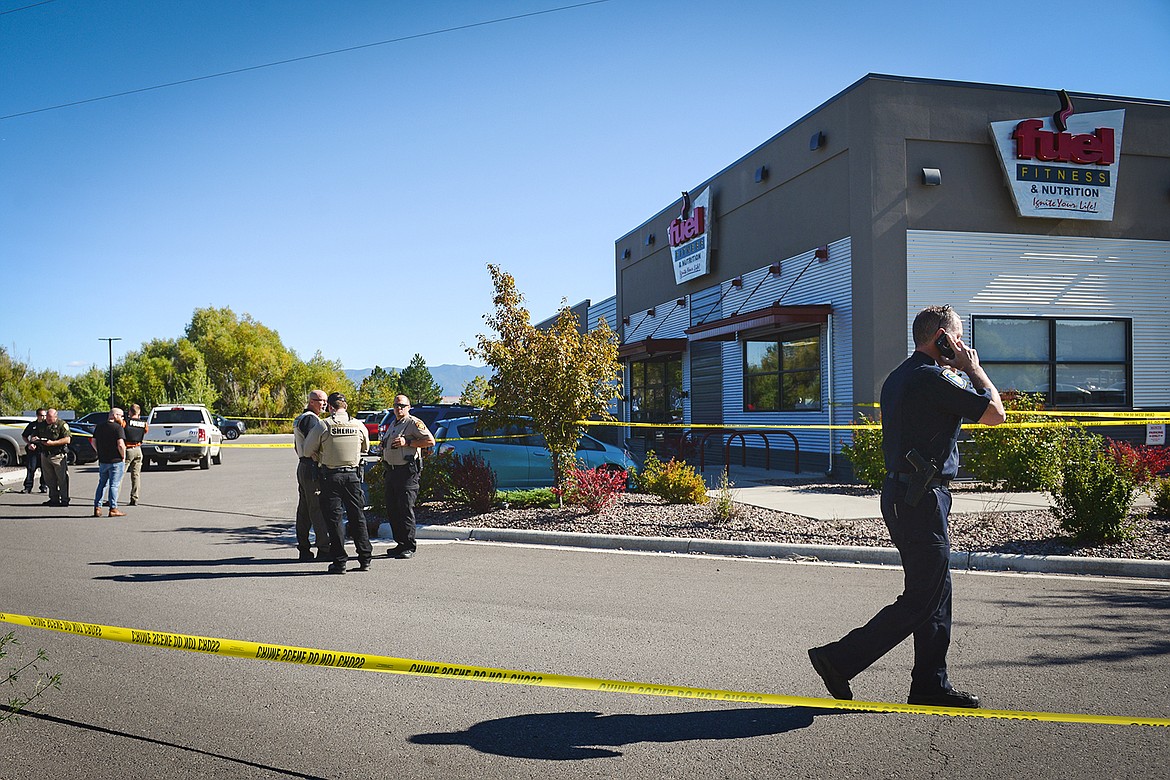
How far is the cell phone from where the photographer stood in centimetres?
448

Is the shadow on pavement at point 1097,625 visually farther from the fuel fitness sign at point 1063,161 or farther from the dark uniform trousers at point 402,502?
the fuel fitness sign at point 1063,161

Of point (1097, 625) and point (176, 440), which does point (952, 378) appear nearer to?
point (1097, 625)

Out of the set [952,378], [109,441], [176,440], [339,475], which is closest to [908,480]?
[952,378]

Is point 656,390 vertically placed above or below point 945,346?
above

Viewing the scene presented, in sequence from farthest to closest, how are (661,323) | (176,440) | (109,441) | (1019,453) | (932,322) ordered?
(661,323) < (176,440) < (109,441) < (1019,453) < (932,322)

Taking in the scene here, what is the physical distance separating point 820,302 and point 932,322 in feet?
48.7

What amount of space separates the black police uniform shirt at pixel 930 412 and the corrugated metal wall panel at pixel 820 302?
12165 millimetres

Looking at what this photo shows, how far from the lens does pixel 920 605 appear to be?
4.40 meters

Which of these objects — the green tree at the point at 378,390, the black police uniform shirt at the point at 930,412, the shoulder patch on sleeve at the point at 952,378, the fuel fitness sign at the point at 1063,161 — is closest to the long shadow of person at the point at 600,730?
the black police uniform shirt at the point at 930,412

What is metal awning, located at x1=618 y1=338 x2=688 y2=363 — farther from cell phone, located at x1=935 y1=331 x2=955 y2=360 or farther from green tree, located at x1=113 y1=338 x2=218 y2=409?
green tree, located at x1=113 y1=338 x2=218 y2=409

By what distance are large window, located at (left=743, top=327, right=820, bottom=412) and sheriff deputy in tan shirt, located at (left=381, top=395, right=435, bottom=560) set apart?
11736mm

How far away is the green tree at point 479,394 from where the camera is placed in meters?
12.7

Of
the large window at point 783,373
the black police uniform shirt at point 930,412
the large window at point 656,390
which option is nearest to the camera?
the black police uniform shirt at point 930,412

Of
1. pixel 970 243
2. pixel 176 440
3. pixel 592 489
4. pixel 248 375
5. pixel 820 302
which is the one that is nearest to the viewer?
pixel 592 489
